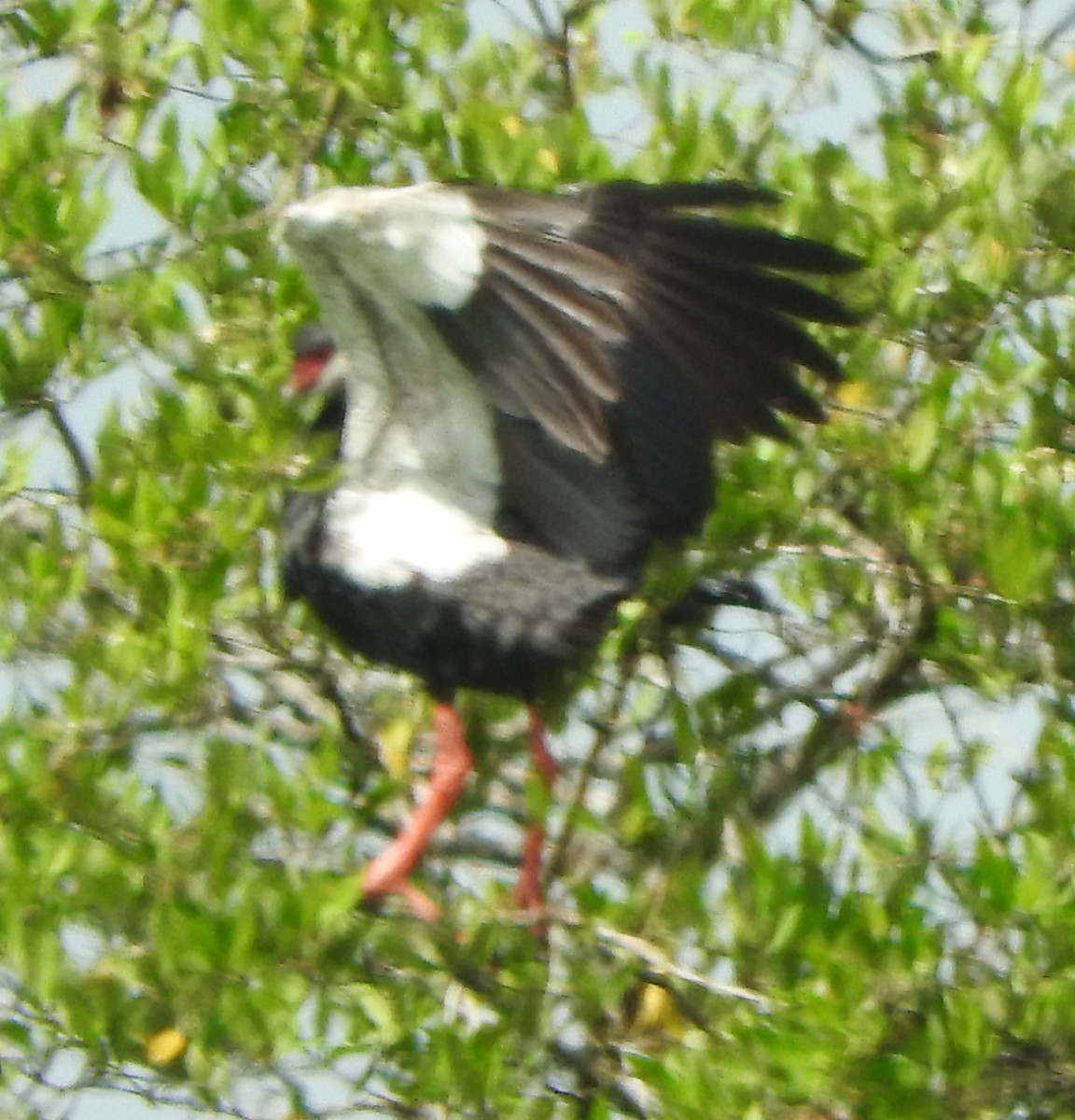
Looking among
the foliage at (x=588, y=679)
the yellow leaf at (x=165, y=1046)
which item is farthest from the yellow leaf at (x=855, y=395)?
the yellow leaf at (x=165, y=1046)

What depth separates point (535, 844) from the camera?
13.7 ft

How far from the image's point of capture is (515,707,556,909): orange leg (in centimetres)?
400

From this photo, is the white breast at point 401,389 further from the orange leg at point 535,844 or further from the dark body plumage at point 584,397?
the orange leg at point 535,844

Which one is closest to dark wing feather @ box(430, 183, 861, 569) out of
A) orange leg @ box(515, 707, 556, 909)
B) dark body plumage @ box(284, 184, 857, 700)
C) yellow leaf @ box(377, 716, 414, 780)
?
dark body plumage @ box(284, 184, 857, 700)

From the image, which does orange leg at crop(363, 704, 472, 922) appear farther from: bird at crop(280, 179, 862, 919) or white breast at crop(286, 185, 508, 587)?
white breast at crop(286, 185, 508, 587)

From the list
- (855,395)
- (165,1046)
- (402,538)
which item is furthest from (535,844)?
(165,1046)

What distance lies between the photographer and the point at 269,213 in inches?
149

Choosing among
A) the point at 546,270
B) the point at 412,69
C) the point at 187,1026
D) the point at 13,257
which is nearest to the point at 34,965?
the point at 187,1026

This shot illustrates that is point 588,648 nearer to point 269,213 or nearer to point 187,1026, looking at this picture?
point 269,213

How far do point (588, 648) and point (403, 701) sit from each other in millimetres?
404

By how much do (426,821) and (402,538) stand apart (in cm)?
66

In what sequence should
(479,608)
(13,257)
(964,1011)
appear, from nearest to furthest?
(964,1011) → (13,257) → (479,608)

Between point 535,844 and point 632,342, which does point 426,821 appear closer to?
point 535,844

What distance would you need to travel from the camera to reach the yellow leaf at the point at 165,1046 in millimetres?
3208
